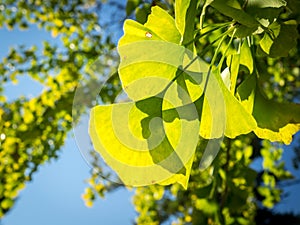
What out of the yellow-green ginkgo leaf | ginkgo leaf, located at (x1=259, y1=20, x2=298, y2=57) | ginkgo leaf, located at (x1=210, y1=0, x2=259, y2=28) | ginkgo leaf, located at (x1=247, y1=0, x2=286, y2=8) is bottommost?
the yellow-green ginkgo leaf

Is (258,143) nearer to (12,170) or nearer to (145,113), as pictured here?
(12,170)

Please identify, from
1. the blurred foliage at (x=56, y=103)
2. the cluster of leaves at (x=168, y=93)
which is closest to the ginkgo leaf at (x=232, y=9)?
the cluster of leaves at (x=168, y=93)

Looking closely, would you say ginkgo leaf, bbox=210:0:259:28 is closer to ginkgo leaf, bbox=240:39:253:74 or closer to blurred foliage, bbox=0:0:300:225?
ginkgo leaf, bbox=240:39:253:74

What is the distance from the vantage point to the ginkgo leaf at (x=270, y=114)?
285 millimetres

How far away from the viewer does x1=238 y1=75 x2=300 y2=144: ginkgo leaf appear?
11.2 inches

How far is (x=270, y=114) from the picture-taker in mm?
284

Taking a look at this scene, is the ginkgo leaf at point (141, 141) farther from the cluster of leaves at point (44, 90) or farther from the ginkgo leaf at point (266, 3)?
the cluster of leaves at point (44, 90)

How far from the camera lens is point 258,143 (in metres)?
1.93

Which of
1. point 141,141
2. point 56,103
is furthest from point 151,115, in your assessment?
point 56,103

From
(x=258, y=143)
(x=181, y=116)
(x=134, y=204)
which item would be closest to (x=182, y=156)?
(x=181, y=116)

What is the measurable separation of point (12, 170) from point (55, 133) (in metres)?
0.22

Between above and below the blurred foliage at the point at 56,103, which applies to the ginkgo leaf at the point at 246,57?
above

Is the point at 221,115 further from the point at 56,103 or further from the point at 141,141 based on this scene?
the point at 56,103

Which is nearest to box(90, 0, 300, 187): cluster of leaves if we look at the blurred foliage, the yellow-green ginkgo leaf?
the yellow-green ginkgo leaf
